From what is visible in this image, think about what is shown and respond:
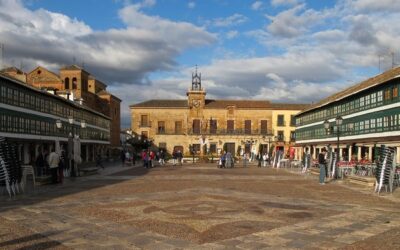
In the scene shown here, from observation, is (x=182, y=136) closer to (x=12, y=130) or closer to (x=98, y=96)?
(x=98, y=96)

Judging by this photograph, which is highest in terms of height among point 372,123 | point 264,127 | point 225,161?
point 264,127

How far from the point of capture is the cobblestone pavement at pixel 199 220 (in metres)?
7.52

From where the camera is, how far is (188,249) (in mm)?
7070

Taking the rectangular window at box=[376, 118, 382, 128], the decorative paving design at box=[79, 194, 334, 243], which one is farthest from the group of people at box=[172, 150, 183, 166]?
the decorative paving design at box=[79, 194, 334, 243]

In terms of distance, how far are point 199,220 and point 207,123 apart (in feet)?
206

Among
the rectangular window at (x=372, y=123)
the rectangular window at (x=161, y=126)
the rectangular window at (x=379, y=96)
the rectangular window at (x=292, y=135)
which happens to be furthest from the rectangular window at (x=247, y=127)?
the rectangular window at (x=379, y=96)

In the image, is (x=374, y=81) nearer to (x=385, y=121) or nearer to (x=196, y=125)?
(x=385, y=121)

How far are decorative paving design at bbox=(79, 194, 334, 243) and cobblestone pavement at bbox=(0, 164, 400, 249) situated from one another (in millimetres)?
19

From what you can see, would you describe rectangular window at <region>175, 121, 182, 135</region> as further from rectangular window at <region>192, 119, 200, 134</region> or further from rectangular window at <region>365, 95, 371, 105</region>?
rectangular window at <region>365, 95, 371, 105</region>

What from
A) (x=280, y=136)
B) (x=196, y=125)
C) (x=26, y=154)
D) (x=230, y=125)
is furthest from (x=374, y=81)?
(x=196, y=125)

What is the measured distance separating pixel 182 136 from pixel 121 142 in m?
24.6

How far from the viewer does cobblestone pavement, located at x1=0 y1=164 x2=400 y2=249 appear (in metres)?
7.52

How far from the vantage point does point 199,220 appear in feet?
31.4

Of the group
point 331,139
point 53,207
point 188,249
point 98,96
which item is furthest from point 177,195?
point 98,96
